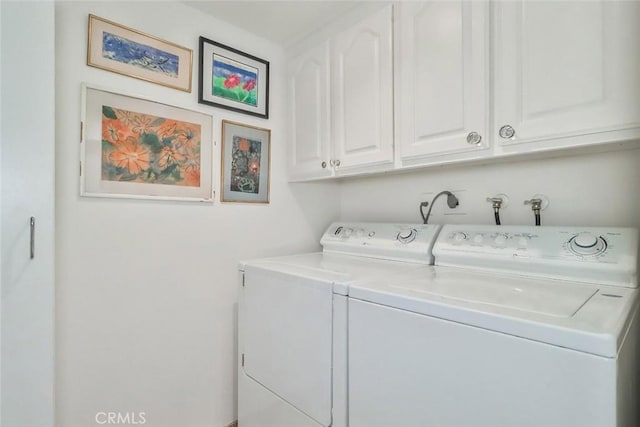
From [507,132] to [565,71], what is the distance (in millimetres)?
234

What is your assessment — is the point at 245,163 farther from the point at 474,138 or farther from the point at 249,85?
the point at 474,138

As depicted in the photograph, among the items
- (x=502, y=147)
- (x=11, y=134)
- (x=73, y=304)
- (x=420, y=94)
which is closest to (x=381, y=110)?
(x=420, y=94)

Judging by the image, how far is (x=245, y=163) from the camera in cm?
183

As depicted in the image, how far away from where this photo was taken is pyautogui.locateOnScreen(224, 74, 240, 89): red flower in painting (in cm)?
176

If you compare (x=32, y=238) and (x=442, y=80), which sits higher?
(x=442, y=80)

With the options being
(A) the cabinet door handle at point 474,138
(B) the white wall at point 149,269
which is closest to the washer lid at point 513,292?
(A) the cabinet door handle at point 474,138

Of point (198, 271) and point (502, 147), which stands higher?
point (502, 147)

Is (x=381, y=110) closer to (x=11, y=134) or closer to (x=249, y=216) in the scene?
(x=249, y=216)

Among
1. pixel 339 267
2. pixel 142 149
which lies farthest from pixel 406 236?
pixel 142 149

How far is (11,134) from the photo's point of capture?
42.8 inches

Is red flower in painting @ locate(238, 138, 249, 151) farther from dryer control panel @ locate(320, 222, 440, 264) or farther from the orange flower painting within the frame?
dryer control panel @ locate(320, 222, 440, 264)

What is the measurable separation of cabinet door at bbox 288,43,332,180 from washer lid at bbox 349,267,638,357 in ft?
2.90

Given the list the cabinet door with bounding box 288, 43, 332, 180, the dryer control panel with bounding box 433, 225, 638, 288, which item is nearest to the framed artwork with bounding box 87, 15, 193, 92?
the cabinet door with bounding box 288, 43, 332, 180

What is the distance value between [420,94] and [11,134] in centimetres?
152
